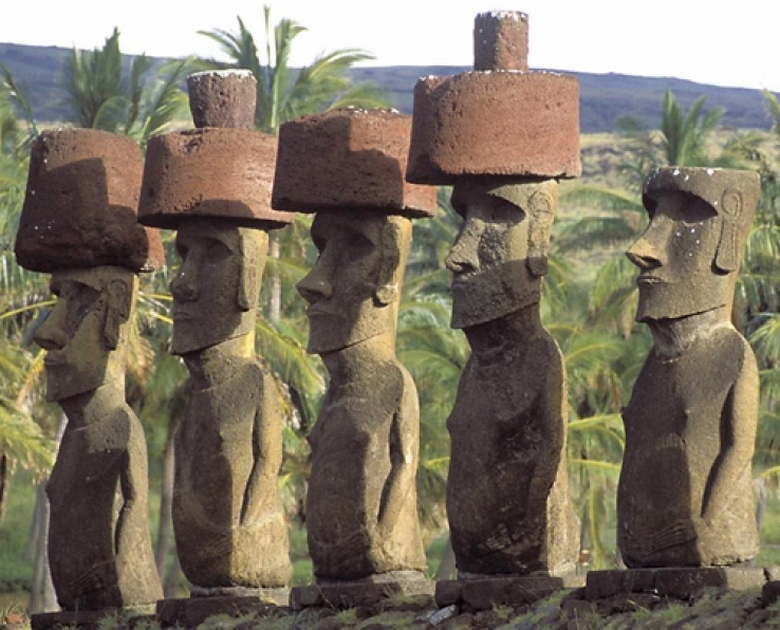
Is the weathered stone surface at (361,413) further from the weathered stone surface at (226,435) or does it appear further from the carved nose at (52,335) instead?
the carved nose at (52,335)

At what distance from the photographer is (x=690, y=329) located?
34.4ft

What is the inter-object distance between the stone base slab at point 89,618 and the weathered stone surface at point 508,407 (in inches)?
117

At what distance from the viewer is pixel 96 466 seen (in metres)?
14.0

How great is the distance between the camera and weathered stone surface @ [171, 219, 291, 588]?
12961mm

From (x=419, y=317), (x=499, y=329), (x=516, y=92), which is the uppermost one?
(x=516, y=92)

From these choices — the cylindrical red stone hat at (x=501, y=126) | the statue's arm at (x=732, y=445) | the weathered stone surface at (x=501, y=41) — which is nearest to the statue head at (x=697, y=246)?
the statue's arm at (x=732, y=445)

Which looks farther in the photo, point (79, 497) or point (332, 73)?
point (332, 73)

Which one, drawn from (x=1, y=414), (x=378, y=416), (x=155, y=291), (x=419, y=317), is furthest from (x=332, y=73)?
(x=378, y=416)

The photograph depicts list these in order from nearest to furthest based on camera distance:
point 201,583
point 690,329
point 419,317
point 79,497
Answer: point 690,329 < point 201,583 < point 79,497 < point 419,317

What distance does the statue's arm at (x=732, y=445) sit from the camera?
10.2 meters

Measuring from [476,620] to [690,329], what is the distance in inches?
67.5

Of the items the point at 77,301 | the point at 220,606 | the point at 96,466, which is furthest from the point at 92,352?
the point at 220,606

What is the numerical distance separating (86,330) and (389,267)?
2671mm

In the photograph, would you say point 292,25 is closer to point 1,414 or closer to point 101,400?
point 1,414
